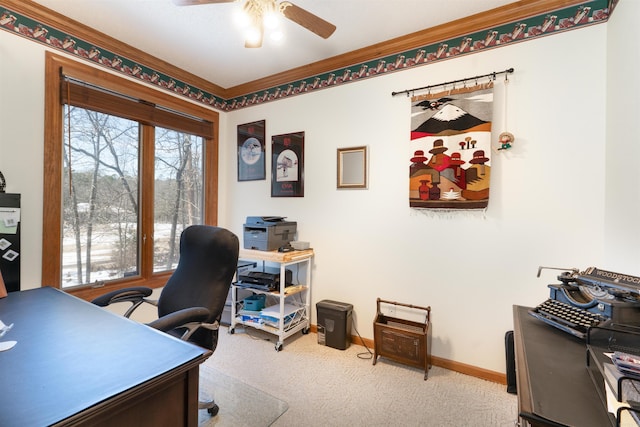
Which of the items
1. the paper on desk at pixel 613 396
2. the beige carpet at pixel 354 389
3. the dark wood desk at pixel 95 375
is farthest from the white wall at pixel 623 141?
the dark wood desk at pixel 95 375

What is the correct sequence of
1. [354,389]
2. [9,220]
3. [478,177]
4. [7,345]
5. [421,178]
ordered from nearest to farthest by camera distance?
[7,345] < [9,220] < [354,389] < [478,177] < [421,178]

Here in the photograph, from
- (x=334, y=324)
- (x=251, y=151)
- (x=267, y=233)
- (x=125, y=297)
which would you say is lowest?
(x=334, y=324)

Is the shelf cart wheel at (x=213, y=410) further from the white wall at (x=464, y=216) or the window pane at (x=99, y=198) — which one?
the window pane at (x=99, y=198)

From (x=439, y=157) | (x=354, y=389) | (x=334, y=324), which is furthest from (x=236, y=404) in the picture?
(x=439, y=157)

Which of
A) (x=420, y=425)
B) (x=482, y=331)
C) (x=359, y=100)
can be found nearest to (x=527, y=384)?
(x=420, y=425)

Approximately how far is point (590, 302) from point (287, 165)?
2.57 meters

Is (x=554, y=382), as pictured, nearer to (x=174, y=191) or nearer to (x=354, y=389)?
(x=354, y=389)

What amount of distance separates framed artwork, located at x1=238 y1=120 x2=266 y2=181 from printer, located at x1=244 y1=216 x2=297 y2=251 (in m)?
0.68

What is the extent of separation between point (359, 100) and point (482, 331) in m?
2.18

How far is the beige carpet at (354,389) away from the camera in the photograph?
67.9 inches

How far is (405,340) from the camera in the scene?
86.4 inches

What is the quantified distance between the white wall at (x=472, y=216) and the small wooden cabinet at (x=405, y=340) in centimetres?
11

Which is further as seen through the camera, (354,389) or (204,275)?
(354,389)

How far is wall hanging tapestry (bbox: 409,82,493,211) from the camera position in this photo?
2.09 meters
